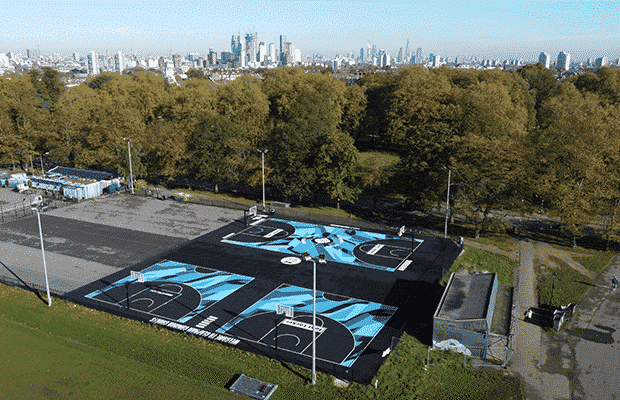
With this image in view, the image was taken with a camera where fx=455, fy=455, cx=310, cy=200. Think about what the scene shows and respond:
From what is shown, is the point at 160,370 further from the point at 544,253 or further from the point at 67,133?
the point at 67,133

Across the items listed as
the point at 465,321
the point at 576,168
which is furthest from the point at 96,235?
the point at 576,168

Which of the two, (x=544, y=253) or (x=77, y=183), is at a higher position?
(x=77, y=183)

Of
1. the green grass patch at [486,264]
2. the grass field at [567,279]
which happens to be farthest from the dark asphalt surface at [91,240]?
the grass field at [567,279]

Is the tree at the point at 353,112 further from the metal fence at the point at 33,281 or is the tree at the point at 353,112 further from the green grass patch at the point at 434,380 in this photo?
the green grass patch at the point at 434,380

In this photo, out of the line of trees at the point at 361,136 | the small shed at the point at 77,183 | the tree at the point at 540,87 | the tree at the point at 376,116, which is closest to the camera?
the line of trees at the point at 361,136

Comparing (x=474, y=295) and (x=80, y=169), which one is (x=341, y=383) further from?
(x=80, y=169)

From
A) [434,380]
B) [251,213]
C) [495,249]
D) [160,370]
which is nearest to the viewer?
[434,380]

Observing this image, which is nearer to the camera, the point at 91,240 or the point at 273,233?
the point at 91,240

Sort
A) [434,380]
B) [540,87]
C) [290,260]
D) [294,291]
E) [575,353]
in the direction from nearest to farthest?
[434,380] < [575,353] < [294,291] < [290,260] < [540,87]
